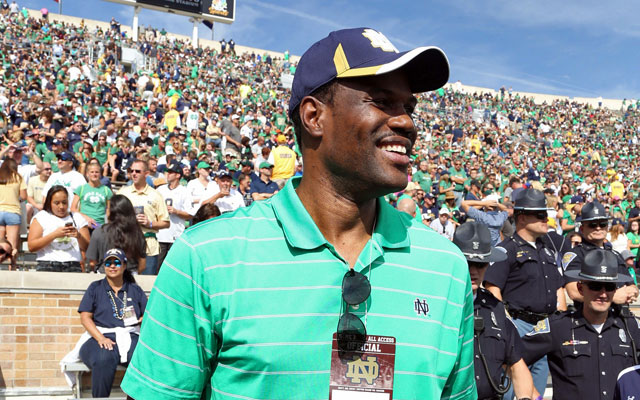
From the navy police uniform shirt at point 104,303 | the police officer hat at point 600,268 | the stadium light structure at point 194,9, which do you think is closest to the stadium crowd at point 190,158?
the navy police uniform shirt at point 104,303

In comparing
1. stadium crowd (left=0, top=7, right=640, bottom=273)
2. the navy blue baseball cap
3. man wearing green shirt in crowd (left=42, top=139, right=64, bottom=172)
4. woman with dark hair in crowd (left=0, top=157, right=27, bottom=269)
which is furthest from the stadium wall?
the navy blue baseball cap

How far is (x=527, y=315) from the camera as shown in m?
4.88

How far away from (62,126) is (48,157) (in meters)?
2.74

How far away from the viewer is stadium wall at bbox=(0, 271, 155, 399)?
18.9 ft

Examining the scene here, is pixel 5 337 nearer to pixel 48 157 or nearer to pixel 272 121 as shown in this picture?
pixel 48 157

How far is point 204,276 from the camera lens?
1257 millimetres

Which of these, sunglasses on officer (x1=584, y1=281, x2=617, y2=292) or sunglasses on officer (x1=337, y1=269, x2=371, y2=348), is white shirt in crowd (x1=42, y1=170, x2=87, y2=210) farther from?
sunglasses on officer (x1=337, y1=269, x2=371, y2=348)

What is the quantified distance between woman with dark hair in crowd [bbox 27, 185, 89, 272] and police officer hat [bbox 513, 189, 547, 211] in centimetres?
453

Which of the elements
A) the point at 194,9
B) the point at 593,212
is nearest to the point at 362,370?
the point at 593,212

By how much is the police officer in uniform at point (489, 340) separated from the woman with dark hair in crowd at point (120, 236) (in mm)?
3682

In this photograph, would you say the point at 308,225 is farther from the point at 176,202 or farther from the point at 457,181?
the point at 457,181

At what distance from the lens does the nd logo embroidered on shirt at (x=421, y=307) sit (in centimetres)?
134

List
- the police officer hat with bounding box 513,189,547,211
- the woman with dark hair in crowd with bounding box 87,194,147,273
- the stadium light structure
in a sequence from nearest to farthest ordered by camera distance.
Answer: the police officer hat with bounding box 513,189,547,211
the woman with dark hair in crowd with bounding box 87,194,147,273
the stadium light structure

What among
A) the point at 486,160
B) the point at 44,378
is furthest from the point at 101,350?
the point at 486,160
